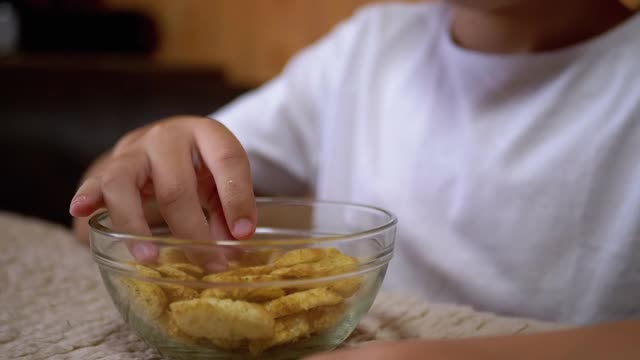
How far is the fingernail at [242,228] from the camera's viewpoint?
436mm

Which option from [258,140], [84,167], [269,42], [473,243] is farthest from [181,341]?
[269,42]

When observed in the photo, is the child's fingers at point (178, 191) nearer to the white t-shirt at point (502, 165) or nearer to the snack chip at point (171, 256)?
the snack chip at point (171, 256)

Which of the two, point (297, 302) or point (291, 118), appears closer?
point (297, 302)

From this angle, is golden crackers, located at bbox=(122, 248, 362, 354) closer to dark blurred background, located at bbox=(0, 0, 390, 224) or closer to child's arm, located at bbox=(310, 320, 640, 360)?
child's arm, located at bbox=(310, 320, 640, 360)

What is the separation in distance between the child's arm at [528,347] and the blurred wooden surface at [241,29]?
4.27 ft

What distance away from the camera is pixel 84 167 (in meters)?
1.39

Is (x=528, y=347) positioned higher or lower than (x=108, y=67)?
higher

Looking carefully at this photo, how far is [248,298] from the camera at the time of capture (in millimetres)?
374

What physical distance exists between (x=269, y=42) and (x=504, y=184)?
1129 millimetres

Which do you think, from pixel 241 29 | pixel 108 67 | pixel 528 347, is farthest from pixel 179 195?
pixel 241 29

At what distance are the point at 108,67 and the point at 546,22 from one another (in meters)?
1.08

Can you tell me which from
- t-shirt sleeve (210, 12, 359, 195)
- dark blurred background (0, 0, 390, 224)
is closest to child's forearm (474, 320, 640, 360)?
t-shirt sleeve (210, 12, 359, 195)

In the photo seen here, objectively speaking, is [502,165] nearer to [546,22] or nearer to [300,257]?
[546,22]

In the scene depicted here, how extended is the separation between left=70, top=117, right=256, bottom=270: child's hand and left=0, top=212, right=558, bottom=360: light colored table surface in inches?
2.9
